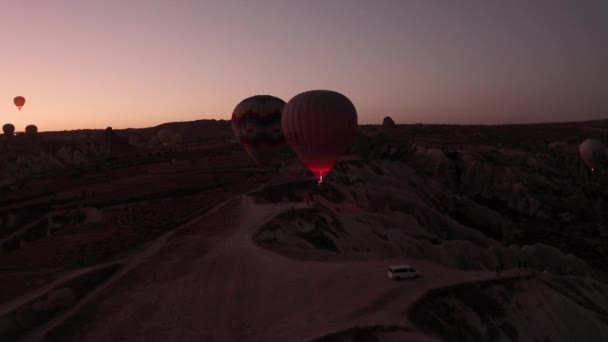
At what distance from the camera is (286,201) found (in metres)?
41.4

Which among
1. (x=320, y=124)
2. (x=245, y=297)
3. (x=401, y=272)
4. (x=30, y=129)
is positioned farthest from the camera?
(x=30, y=129)

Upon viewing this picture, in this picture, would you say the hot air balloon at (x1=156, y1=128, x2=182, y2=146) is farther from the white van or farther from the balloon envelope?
the white van

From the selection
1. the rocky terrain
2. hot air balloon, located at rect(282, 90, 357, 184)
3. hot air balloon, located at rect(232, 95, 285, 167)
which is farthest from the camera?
hot air balloon, located at rect(232, 95, 285, 167)

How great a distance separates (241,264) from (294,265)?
3.17 meters

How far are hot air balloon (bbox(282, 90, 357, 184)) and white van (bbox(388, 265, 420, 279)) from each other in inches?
440

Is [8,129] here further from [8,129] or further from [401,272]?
[401,272]

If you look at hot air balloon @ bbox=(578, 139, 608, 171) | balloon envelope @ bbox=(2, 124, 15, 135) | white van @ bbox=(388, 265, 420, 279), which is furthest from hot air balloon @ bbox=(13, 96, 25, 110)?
hot air balloon @ bbox=(578, 139, 608, 171)

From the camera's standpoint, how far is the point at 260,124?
41531 mm

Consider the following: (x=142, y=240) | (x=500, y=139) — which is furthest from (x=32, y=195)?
(x=500, y=139)

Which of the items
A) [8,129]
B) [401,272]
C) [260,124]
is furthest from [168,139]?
[401,272]

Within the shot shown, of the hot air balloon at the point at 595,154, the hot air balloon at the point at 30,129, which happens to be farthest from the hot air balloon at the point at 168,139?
the hot air balloon at the point at 595,154

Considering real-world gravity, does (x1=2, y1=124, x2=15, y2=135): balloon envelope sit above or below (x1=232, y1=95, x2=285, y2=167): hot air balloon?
above

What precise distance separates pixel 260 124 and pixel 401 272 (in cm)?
2378

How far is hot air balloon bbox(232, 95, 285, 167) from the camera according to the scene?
136 ft
